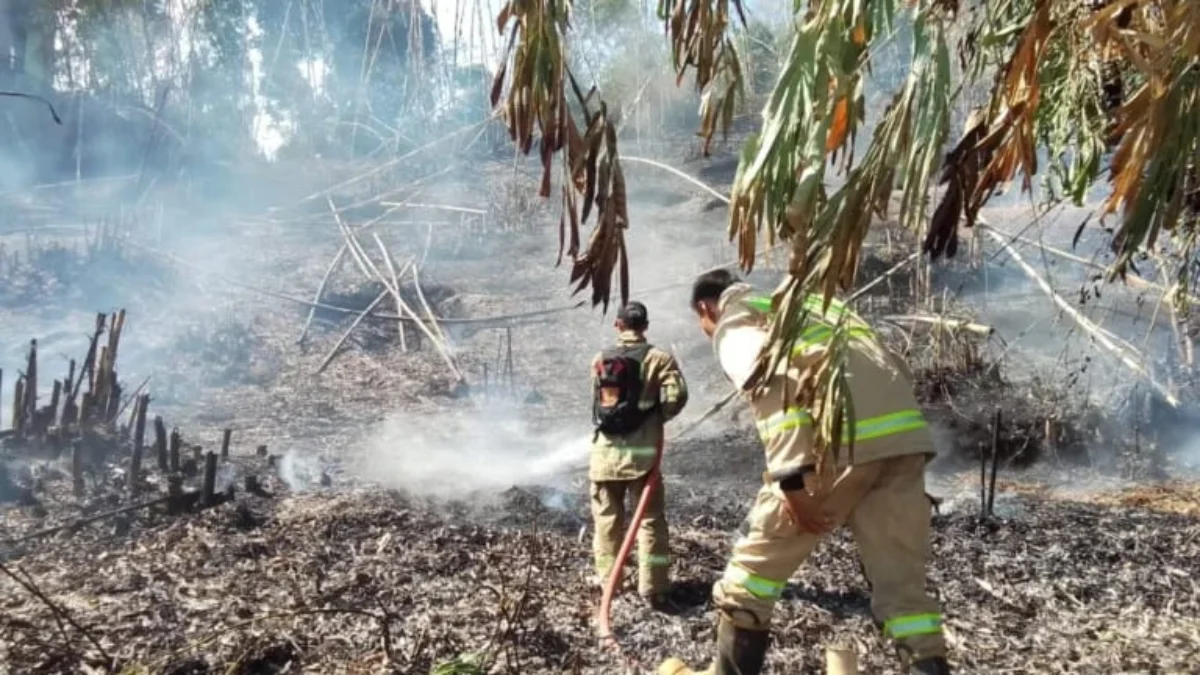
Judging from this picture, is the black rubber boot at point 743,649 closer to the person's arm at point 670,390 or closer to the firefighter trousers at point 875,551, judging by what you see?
the firefighter trousers at point 875,551

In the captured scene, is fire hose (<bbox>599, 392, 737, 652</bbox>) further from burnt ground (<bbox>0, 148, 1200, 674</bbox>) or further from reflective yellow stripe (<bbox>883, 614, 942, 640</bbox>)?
reflective yellow stripe (<bbox>883, 614, 942, 640</bbox>)

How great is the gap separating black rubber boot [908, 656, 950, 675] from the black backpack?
2152 millimetres

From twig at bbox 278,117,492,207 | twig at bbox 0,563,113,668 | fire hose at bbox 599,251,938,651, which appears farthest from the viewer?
twig at bbox 278,117,492,207

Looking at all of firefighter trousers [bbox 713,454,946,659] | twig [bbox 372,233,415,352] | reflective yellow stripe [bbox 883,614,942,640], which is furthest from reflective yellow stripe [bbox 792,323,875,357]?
twig [bbox 372,233,415,352]

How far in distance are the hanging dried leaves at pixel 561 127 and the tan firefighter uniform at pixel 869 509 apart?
4.74 ft

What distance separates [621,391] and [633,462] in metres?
0.36

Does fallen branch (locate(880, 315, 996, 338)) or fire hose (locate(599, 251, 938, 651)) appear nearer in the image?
fire hose (locate(599, 251, 938, 651))

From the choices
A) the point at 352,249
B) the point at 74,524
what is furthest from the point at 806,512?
the point at 352,249

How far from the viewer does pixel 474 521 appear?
6.36 meters

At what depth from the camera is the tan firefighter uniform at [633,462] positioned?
16.5 ft

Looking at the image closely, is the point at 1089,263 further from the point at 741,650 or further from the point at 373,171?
the point at 373,171

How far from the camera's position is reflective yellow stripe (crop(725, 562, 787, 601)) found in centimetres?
335

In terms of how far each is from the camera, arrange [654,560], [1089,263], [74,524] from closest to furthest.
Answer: [654,560]
[74,524]
[1089,263]

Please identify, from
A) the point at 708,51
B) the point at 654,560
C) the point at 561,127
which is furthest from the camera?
the point at 654,560
